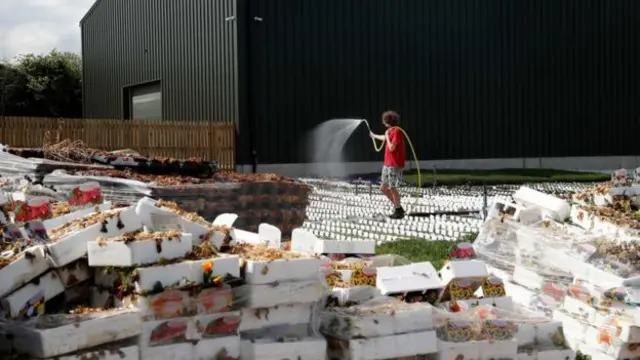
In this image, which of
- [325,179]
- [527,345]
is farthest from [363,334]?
[325,179]

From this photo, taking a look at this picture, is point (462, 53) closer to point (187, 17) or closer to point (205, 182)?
point (187, 17)

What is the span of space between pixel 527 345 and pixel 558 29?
91.9ft

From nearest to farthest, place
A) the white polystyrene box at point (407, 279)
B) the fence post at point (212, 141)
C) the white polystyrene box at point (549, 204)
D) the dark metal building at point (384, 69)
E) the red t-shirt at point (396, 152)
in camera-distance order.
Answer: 1. the white polystyrene box at point (407, 279)
2. the white polystyrene box at point (549, 204)
3. the red t-shirt at point (396, 152)
4. the fence post at point (212, 141)
5. the dark metal building at point (384, 69)

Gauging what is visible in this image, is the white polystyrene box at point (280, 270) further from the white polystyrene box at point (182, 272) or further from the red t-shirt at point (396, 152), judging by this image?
the red t-shirt at point (396, 152)

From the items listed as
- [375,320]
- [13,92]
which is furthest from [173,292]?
[13,92]

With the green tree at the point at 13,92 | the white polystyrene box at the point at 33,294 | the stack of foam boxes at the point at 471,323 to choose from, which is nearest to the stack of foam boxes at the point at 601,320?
the stack of foam boxes at the point at 471,323

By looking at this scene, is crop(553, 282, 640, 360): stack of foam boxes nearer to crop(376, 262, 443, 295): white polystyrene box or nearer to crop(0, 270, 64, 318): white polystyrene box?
crop(376, 262, 443, 295): white polystyrene box

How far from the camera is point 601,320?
5.42 meters

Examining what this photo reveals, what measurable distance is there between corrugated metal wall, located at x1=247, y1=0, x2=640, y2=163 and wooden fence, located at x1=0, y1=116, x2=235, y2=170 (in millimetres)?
1106

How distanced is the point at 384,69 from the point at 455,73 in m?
3.29

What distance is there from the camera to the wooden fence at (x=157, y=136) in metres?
21.4

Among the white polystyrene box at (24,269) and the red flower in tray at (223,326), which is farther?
the red flower in tray at (223,326)

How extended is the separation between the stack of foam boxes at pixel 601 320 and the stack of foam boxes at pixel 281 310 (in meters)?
2.22

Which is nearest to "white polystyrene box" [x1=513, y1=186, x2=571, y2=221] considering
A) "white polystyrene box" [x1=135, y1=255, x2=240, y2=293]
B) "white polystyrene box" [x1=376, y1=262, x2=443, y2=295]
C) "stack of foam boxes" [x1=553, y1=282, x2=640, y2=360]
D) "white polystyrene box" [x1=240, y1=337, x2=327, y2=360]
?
"stack of foam boxes" [x1=553, y1=282, x2=640, y2=360]
